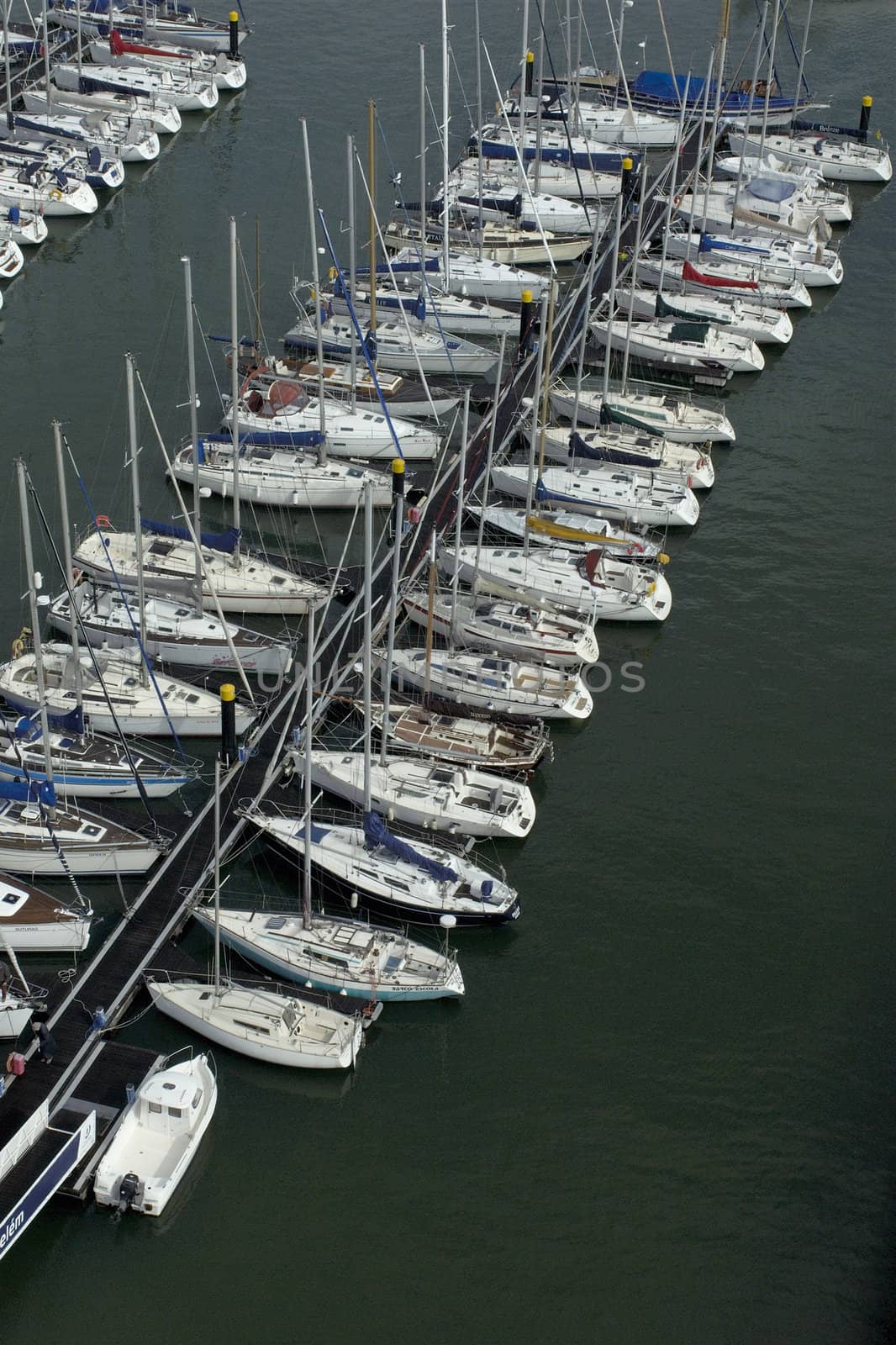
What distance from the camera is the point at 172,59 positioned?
387 ft

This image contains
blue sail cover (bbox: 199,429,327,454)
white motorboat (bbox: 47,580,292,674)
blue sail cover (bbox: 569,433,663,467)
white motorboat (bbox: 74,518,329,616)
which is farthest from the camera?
blue sail cover (bbox: 569,433,663,467)

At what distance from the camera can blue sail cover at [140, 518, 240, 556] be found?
72.9 metres

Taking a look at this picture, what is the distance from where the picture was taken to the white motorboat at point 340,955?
56375 mm

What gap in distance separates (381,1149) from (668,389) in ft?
158

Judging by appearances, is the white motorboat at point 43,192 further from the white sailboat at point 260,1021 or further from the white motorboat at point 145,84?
the white sailboat at point 260,1021

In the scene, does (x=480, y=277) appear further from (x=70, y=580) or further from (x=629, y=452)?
(x=70, y=580)

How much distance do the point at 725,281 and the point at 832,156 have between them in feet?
69.0

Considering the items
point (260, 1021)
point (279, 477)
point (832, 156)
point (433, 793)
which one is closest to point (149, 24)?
point (832, 156)

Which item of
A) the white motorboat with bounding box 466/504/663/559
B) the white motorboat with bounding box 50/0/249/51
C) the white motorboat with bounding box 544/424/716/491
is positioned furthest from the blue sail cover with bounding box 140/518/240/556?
the white motorboat with bounding box 50/0/249/51

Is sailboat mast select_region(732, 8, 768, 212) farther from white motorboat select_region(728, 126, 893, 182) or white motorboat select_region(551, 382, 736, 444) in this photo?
white motorboat select_region(551, 382, 736, 444)

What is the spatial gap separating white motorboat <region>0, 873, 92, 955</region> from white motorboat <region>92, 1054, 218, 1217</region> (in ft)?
20.7

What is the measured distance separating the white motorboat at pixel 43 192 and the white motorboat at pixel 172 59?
17.7m

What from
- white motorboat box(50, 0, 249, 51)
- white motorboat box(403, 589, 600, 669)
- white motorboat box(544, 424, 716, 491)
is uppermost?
white motorboat box(50, 0, 249, 51)

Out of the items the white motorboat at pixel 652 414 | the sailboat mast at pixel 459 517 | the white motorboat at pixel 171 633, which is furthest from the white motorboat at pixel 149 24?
the white motorboat at pixel 171 633
